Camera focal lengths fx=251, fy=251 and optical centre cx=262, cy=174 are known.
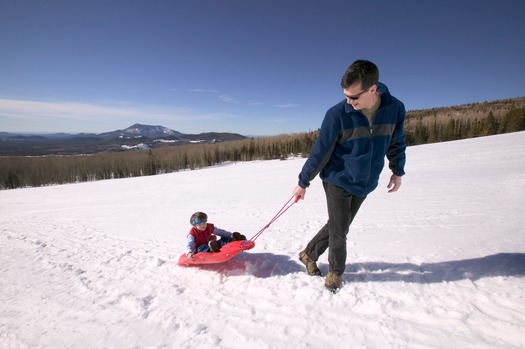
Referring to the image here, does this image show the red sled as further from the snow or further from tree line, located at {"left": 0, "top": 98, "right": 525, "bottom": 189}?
tree line, located at {"left": 0, "top": 98, "right": 525, "bottom": 189}

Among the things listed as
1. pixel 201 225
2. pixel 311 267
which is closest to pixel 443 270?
pixel 311 267

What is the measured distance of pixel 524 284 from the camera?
1997 millimetres

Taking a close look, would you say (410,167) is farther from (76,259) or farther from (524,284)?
(76,259)

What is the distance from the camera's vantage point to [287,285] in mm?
2383

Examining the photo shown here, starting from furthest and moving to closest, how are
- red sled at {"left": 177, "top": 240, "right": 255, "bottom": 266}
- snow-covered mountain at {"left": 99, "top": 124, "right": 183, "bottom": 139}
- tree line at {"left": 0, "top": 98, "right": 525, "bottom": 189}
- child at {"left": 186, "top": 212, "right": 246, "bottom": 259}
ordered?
snow-covered mountain at {"left": 99, "top": 124, "right": 183, "bottom": 139}, tree line at {"left": 0, "top": 98, "right": 525, "bottom": 189}, child at {"left": 186, "top": 212, "right": 246, "bottom": 259}, red sled at {"left": 177, "top": 240, "right": 255, "bottom": 266}

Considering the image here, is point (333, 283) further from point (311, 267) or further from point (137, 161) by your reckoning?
point (137, 161)

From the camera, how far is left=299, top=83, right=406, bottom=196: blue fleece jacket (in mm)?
1901

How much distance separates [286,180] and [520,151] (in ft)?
24.4

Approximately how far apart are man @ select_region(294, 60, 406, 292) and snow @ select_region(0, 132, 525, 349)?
508 millimetres

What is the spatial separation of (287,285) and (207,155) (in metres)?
21.4

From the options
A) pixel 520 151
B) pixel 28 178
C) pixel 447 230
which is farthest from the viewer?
pixel 28 178

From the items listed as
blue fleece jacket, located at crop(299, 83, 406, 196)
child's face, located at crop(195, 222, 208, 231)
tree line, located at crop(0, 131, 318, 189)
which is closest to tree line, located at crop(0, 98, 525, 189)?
tree line, located at crop(0, 131, 318, 189)

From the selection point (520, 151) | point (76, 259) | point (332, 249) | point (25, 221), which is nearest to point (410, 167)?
point (520, 151)

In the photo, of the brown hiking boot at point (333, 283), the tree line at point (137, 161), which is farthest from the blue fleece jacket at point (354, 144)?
the tree line at point (137, 161)
